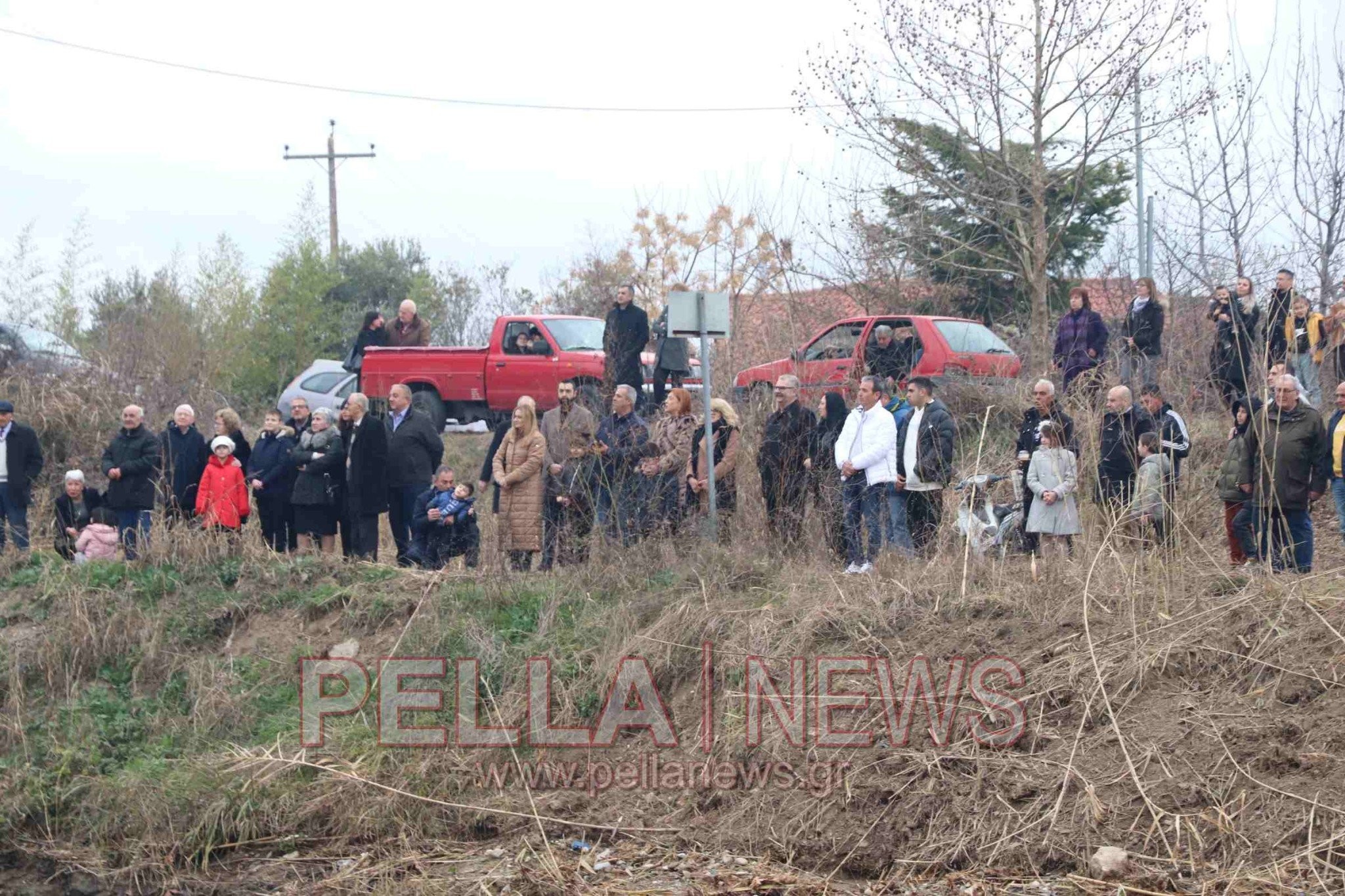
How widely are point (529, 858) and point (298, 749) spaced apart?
251 cm

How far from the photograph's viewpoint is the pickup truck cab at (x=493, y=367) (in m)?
18.4

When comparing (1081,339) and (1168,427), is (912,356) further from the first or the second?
(1168,427)

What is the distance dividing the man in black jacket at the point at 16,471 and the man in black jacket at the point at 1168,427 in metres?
10.3

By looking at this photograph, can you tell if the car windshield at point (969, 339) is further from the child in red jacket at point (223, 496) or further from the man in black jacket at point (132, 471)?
the man in black jacket at point (132, 471)

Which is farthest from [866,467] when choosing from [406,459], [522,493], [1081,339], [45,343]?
[45,343]

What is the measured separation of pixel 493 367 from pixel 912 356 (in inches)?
245

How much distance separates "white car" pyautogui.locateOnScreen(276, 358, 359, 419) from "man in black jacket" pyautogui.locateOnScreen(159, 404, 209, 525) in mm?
8852

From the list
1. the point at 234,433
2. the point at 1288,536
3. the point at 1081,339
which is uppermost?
the point at 1081,339

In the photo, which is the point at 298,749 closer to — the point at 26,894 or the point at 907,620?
the point at 26,894

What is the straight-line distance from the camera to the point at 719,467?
37.4ft

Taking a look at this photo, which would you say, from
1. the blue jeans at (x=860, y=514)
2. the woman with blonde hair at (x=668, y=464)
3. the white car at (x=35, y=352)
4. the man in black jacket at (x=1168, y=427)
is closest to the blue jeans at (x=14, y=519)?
the woman with blonde hair at (x=668, y=464)

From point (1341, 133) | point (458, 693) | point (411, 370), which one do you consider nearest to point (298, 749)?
point (458, 693)

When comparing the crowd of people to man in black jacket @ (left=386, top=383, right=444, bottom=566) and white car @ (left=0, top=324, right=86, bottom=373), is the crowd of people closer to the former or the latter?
man in black jacket @ (left=386, top=383, right=444, bottom=566)

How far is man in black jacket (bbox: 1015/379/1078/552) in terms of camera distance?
10.4m
